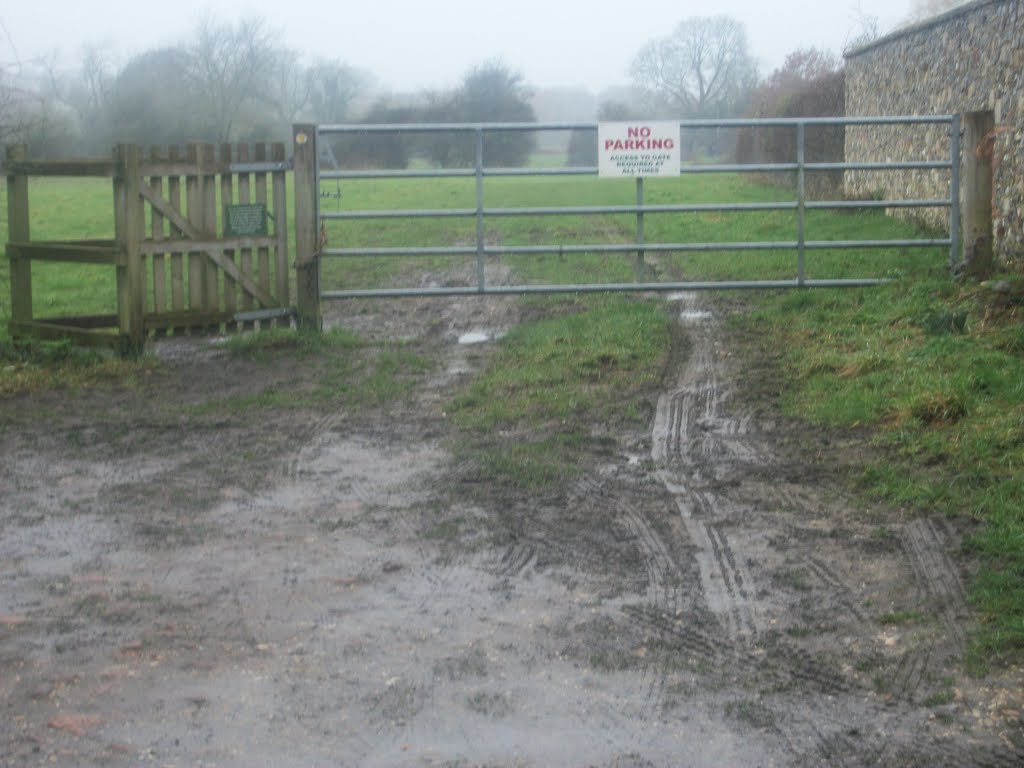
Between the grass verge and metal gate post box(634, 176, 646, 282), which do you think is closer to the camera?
the grass verge

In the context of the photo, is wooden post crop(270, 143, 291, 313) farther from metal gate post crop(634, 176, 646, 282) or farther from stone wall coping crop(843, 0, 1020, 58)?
stone wall coping crop(843, 0, 1020, 58)

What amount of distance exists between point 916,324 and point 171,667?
7.44 m

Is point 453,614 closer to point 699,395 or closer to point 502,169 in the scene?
point 699,395

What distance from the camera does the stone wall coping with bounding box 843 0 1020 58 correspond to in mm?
14250

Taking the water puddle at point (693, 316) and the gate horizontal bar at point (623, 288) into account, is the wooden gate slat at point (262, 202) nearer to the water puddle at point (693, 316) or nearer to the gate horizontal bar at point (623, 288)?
the gate horizontal bar at point (623, 288)

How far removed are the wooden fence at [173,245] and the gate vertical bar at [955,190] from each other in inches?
242

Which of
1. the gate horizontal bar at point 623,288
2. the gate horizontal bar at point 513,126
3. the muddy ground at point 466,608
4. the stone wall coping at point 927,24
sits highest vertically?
the stone wall coping at point 927,24

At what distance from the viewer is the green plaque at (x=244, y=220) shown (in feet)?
37.9

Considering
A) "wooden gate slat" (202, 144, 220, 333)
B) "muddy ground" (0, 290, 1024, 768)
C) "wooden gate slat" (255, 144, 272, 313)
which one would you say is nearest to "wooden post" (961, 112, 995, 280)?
"muddy ground" (0, 290, 1024, 768)

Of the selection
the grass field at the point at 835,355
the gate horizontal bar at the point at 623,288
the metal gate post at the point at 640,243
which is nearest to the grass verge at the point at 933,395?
the grass field at the point at 835,355

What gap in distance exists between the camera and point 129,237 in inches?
431

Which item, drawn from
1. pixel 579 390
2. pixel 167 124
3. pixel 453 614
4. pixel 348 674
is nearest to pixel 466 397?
pixel 579 390

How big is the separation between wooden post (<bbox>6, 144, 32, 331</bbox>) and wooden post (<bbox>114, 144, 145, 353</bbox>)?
106 centimetres

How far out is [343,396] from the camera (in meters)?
9.52
